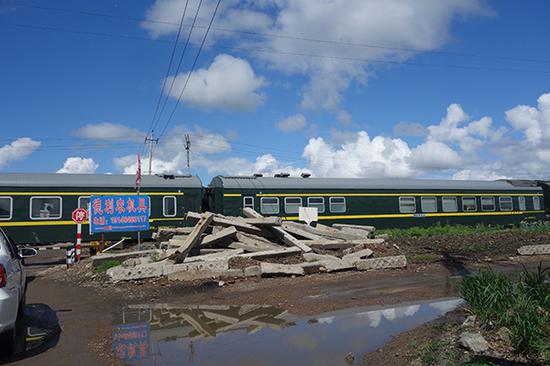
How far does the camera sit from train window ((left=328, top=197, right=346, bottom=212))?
2278 cm

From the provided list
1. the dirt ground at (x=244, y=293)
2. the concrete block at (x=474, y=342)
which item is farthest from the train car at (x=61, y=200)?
the concrete block at (x=474, y=342)

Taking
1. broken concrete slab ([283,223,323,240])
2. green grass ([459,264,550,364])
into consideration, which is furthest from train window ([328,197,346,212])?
green grass ([459,264,550,364])

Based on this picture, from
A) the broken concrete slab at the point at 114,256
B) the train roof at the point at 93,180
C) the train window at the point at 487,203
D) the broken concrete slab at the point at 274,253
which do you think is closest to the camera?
the broken concrete slab at the point at 274,253

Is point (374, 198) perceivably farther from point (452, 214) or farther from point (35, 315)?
point (35, 315)

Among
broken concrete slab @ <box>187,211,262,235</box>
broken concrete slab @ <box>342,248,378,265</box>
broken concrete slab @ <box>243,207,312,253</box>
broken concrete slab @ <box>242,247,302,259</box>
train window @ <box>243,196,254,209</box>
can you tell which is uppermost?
train window @ <box>243,196,254,209</box>

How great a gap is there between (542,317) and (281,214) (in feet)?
54.6

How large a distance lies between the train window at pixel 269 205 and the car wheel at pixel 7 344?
15.7 meters

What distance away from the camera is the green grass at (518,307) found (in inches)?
197

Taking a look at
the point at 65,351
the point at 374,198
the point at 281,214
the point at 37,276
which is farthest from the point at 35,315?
the point at 374,198

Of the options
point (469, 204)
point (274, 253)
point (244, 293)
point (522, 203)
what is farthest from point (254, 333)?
point (522, 203)

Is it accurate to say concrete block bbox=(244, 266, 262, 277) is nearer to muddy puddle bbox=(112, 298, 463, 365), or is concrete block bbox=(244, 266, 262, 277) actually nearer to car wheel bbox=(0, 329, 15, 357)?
muddy puddle bbox=(112, 298, 463, 365)

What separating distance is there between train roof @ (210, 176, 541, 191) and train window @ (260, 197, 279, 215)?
58 centimetres

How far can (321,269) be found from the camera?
1184 centimetres

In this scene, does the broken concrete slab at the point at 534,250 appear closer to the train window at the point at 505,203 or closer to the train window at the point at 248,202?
the train window at the point at 248,202
